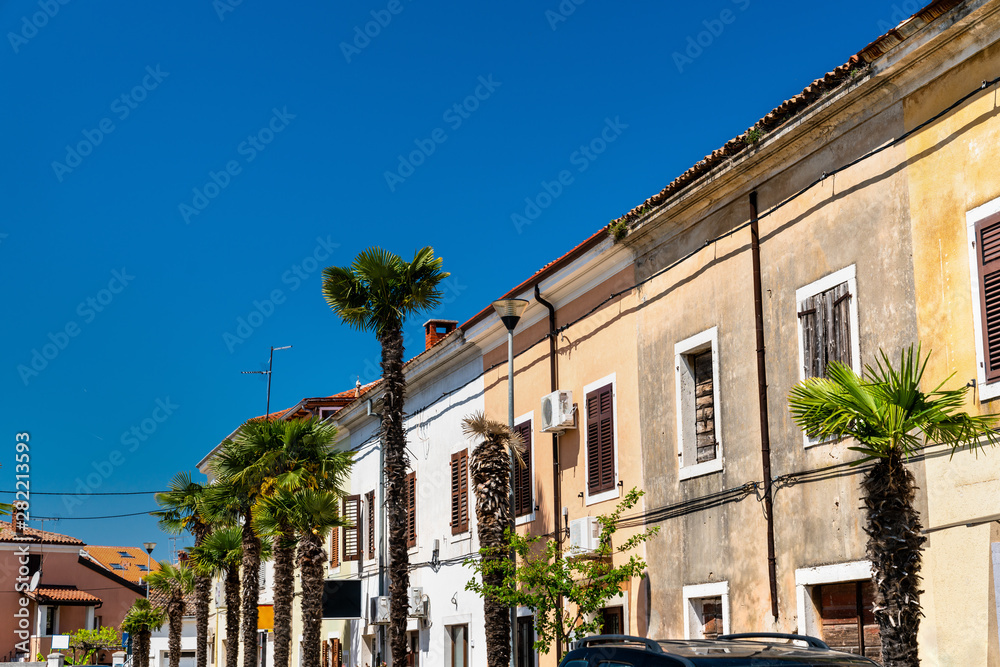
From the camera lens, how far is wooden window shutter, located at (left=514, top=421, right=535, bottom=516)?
21078mm

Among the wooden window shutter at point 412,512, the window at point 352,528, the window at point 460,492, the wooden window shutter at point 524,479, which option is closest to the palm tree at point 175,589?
the window at point 352,528

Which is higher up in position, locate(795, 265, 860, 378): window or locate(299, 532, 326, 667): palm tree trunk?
locate(795, 265, 860, 378): window

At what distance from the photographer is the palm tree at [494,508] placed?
19513 millimetres

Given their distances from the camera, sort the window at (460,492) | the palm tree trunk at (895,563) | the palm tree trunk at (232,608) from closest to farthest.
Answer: the palm tree trunk at (895,563)
the window at (460,492)
the palm tree trunk at (232,608)

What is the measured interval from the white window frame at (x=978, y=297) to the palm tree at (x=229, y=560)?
28710 millimetres

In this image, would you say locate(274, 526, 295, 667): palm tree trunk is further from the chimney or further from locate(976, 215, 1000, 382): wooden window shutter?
locate(976, 215, 1000, 382): wooden window shutter

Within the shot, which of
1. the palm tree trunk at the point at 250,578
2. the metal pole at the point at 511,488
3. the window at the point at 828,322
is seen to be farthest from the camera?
the palm tree trunk at the point at 250,578

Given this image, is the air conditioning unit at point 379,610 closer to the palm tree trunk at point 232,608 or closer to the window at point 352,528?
the window at point 352,528

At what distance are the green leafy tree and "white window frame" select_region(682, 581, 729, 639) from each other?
103cm

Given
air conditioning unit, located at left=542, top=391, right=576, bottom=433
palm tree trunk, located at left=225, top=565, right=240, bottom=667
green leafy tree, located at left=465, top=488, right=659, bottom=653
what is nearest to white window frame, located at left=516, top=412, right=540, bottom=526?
air conditioning unit, located at left=542, top=391, right=576, bottom=433

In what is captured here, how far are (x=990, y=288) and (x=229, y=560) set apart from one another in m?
29.8

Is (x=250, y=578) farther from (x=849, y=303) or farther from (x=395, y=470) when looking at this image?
(x=849, y=303)

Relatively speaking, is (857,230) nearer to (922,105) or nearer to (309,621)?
(922,105)

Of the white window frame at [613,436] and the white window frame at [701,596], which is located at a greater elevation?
the white window frame at [613,436]
